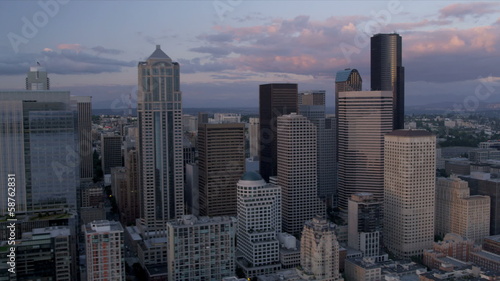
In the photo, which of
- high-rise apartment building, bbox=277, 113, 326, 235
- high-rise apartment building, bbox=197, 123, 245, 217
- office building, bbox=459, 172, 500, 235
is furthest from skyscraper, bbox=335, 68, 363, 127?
office building, bbox=459, 172, 500, 235

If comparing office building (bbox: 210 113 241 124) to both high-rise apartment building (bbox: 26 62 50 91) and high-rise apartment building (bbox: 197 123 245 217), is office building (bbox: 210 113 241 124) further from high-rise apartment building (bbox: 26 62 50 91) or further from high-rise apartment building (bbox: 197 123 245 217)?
high-rise apartment building (bbox: 26 62 50 91)

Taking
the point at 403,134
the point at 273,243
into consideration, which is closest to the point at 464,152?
the point at 403,134

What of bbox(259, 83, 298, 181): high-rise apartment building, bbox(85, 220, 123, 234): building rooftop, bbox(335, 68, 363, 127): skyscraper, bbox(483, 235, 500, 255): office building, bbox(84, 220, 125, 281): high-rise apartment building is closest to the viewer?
bbox(84, 220, 125, 281): high-rise apartment building

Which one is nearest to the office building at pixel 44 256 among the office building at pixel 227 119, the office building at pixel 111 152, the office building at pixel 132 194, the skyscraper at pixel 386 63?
the office building at pixel 132 194

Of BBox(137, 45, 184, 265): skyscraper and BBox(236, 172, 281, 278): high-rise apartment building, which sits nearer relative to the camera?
BBox(236, 172, 281, 278): high-rise apartment building

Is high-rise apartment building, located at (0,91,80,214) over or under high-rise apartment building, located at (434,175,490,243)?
over

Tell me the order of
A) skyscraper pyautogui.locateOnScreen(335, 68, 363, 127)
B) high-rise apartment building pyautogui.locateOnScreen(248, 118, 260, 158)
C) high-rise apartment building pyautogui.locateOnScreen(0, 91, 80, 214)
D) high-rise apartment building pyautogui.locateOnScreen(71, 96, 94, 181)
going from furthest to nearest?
high-rise apartment building pyautogui.locateOnScreen(248, 118, 260, 158), high-rise apartment building pyautogui.locateOnScreen(71, 96, 94, 181), skyscraper pyautogui.locateOnScreen(335, 68, 363, 127), high-rise apartment building pyautogui.locateOnScreen(0, 91, 80, 214)

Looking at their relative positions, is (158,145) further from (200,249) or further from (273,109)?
(273,109)
